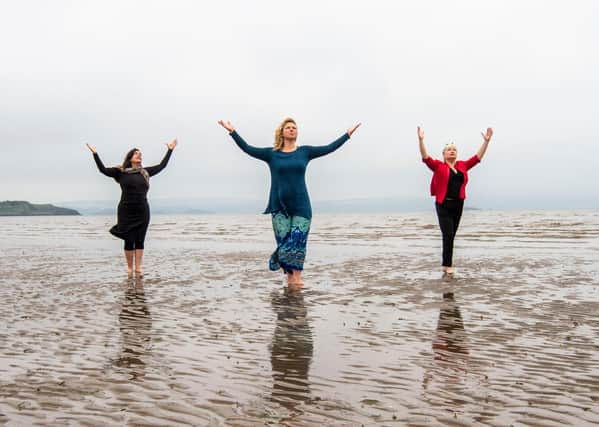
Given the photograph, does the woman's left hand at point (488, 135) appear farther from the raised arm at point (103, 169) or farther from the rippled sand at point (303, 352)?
the raised arm at point (103, 169)

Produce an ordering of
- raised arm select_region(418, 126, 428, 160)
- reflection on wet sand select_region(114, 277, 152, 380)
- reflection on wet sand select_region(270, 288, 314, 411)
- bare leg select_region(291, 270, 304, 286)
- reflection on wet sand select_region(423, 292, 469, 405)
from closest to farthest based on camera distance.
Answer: reflection on wet sand select_region(270, 288, 314, 411)
reflection on wet sand select_region(423, 292, 469, 405)
reflection on wet sand select_region(114, 277, 152, 380)
bare leg select_region(291, 270, 304, 286)
raised arm select_region(418, 126, 428, 160)

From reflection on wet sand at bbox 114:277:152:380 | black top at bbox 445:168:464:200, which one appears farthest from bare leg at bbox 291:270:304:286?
black top at bbox 445:168:464:200

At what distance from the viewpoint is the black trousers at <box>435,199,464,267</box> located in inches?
417

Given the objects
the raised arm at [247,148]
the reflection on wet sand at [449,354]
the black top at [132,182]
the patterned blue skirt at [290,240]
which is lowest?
the reflection on wet sand at [449,354]

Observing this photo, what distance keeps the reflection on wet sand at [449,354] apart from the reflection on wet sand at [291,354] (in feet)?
2.79

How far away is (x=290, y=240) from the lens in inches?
354

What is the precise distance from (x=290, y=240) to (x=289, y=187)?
818 millimetres

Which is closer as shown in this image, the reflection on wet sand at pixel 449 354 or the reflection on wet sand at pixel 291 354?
the reflection on wet sand at pixel 291 354

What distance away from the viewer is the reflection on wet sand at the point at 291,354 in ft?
11.8

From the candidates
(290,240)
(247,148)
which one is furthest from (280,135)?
(290,240)

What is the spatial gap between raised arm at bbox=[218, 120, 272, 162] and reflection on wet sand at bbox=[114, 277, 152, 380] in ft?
→ 8.81

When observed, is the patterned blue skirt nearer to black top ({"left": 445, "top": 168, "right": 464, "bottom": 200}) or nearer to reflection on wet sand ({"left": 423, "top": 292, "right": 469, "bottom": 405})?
reflection on wet sand ({"left": 423, "top": 292, "right": 469, "bottom": 405})

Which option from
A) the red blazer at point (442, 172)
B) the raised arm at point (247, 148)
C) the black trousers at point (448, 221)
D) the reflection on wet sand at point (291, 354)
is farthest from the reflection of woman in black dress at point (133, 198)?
the black trousers at point (448, 221)

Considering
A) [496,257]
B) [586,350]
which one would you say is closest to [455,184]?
[496,257]
